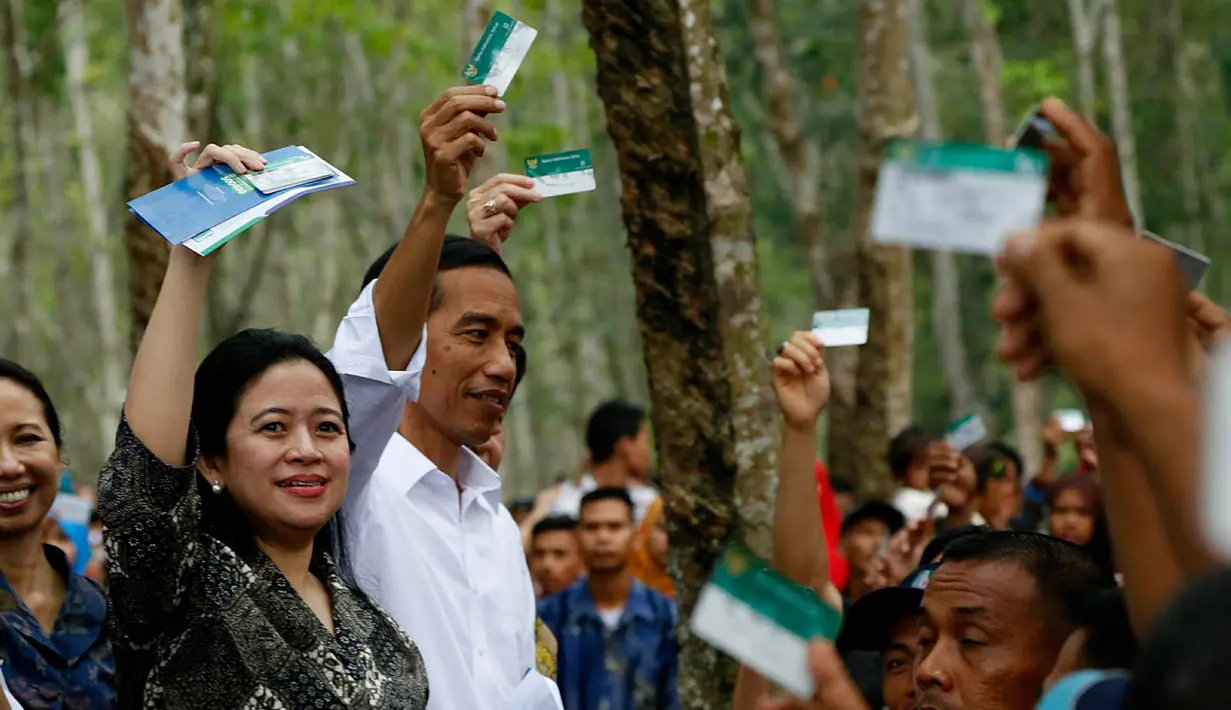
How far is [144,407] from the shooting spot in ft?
10.8

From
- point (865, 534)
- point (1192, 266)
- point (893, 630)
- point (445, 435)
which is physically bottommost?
point (865, 534)

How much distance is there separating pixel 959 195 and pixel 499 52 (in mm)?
2228

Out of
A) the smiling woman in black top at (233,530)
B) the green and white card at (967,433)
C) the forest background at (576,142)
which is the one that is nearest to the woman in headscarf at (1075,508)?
the green and white card at (967,433)

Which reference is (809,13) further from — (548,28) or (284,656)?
(284,656)

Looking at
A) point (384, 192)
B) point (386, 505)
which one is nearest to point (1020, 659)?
point (386, 505)

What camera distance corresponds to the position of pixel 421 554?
13.2ft

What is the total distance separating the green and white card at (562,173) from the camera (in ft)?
14.5

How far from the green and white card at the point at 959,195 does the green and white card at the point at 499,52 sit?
2.14m

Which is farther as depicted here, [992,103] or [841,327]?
[992,103]

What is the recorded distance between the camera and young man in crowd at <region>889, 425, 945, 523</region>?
10.3 m

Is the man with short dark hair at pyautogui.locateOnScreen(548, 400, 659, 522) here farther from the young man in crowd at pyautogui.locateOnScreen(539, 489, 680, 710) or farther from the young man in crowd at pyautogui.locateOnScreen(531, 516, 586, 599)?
the young man in crowd at pyautogui.locateOnScreen(539, 489, 680, 710)

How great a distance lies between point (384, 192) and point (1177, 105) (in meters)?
14.7

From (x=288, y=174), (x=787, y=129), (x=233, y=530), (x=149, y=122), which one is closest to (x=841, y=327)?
(x=288, y=174)

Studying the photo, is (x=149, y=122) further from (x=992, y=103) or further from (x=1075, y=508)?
(x=992, y=103)
